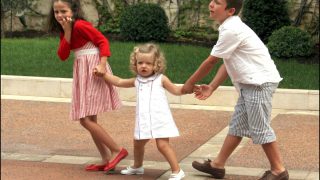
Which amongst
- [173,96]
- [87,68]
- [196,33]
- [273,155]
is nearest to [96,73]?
[87,68]

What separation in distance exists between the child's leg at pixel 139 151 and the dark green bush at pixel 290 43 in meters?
7.25

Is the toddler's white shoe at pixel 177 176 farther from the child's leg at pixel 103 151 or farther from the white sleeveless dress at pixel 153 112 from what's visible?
the child's leg at pixel 103 151

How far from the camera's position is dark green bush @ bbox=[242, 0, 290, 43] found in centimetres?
1427

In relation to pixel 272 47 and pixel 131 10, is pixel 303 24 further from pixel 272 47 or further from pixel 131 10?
pixel 131 10

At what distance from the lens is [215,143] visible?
308 inches

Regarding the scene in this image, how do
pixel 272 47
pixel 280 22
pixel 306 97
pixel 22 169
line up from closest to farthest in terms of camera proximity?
pixel 22 169 < pixel 306 97 < pixel 272 47 < pixel 280 22

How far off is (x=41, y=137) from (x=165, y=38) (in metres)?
7.56

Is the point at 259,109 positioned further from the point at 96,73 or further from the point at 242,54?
the point at 96,73

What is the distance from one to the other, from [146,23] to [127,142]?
737 cm

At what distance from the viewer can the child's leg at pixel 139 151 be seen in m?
6.20

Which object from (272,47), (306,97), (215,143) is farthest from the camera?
(272,47)

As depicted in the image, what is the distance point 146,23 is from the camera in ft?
49.3


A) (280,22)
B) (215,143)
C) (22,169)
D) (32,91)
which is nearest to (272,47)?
(280,22)

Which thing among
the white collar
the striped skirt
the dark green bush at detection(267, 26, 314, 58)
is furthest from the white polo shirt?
the dark green bush at detection(267, 26, 314, 58)
